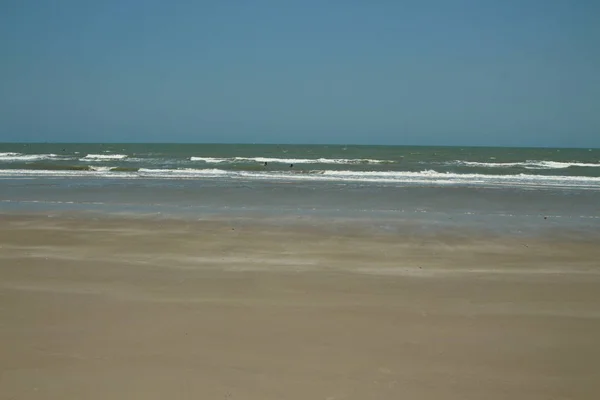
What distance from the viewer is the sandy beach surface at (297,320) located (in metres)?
→ 3.29

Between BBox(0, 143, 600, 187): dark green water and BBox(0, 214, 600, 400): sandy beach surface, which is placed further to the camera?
BBox(0, 143, 600, 187): dark green water

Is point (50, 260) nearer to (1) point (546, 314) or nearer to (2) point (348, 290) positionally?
(2) point (348, 290)

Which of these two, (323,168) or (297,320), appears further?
(323,168)

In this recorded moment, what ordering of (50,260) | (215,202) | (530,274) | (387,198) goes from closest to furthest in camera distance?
(530,274)
(50,260)
(215,202)
(387,198)

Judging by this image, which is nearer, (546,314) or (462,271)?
(546,314)

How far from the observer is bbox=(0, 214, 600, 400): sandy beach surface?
3289 millimetres

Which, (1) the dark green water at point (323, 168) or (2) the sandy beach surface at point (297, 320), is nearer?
(2) the sandy beach surface at point (297, 320)

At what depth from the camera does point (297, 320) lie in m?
4.43

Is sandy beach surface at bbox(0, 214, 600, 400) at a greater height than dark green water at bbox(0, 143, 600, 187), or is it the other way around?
dark green water at bbox(0, 143, 600, 187)

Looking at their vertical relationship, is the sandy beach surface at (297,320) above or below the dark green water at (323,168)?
below

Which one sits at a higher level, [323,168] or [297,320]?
[323,168]

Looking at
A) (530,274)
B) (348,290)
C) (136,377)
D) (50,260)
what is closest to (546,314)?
(530,274)

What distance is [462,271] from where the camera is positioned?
6320 mm

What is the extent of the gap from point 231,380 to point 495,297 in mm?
3285
